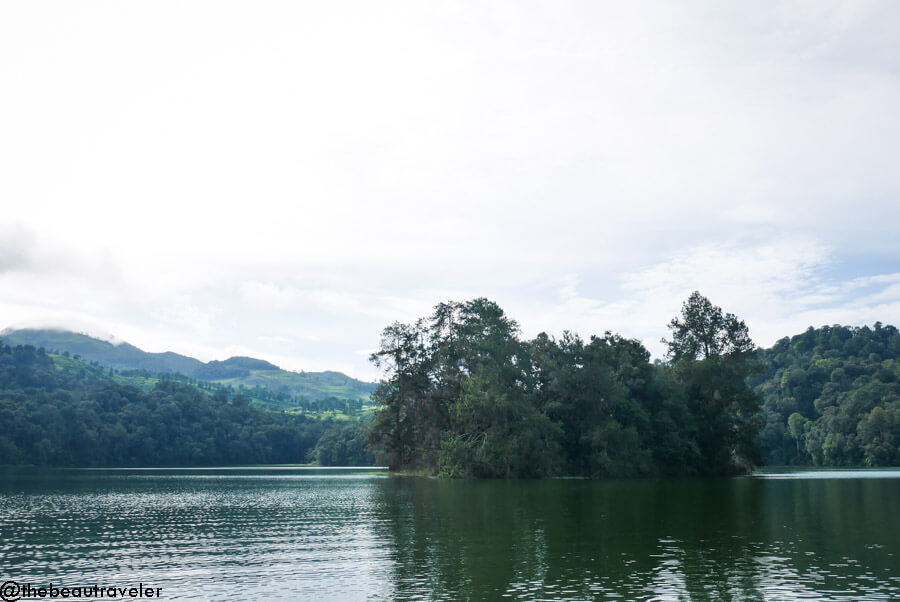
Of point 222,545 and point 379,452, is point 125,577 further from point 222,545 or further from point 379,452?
point 379,452

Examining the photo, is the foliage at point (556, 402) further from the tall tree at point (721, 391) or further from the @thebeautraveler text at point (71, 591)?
the @thebeautraveler text at point (71, 591)

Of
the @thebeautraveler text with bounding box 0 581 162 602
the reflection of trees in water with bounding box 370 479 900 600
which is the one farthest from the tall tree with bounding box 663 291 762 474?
A: the @thebeautraveler text with bounding box 0 581 162 602

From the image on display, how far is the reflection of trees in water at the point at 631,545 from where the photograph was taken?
26.6 meters

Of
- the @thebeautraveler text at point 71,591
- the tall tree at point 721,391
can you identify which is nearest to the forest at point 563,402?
the tall tree at point 721,391

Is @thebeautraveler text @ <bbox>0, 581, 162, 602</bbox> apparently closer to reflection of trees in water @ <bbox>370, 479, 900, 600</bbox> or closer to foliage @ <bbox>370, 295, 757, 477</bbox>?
reflection of trees in water @ <bbox>370, 479, 900, 600</bbox>

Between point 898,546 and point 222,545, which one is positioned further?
point 222,545

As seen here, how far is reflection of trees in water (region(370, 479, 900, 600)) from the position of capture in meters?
26.6

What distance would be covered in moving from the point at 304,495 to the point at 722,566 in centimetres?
5724

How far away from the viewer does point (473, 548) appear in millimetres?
35812

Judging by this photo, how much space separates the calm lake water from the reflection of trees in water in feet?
0.34

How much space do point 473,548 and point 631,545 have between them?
25.1 ft

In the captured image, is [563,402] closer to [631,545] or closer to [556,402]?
[556,402]

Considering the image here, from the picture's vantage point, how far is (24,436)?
19388 centimetres

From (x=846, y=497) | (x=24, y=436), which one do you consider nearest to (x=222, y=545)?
(x=846, y=497)
